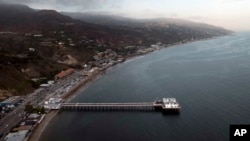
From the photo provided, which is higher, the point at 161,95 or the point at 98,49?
the point at 98,49

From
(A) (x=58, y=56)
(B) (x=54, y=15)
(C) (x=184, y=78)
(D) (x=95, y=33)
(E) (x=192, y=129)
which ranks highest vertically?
(B) (x=54, y=15)

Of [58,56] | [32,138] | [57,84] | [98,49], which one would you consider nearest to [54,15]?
[98,49]

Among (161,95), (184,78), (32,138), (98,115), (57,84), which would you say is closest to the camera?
(32,138)

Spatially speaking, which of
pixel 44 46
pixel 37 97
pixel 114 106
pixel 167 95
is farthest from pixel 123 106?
pixel 44 46

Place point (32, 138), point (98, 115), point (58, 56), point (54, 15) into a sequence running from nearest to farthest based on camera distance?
point (32, 138) < point (98, 115) < point (58, 56) < point (54, 15)

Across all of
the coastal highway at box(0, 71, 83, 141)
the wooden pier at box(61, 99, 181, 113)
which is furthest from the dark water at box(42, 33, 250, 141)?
the coastal highway at box(0, 71, 83, 141)

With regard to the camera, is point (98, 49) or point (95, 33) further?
point (95, 33)

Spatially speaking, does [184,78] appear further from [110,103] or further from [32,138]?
[32,138]

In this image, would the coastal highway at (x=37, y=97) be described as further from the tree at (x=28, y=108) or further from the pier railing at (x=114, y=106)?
the pier railing at (x=114, y=106)
